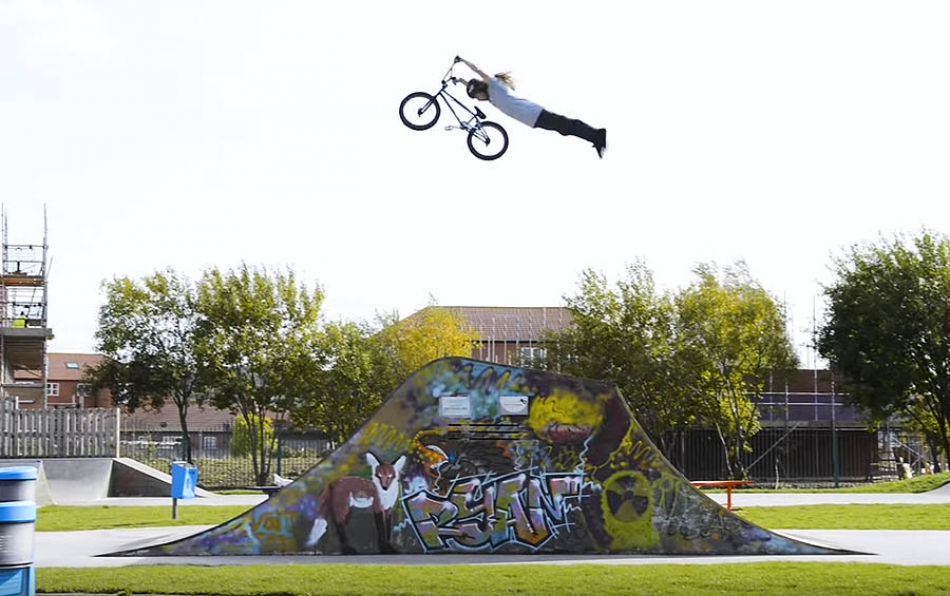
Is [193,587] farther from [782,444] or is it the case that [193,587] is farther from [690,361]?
[782,444]

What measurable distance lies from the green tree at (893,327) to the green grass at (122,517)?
85.3 feet

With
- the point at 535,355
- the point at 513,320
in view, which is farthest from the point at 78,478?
the point at 513,320

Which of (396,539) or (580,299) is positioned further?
(580,299)

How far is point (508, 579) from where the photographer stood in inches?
583

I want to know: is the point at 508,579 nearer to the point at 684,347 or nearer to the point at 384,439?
the point at 384,439

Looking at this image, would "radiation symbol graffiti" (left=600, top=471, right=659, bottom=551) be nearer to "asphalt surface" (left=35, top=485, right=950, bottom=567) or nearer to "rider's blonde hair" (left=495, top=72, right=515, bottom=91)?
"asphalt surface" (left=35, top=485, right=950, bottom=567)

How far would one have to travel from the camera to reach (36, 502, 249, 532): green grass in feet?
78.3

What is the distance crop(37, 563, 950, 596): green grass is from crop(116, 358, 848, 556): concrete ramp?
184 centimetres

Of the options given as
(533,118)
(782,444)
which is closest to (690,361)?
(782,444)

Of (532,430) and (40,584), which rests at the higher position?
(532,430)

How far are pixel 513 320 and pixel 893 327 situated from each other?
37.5 metres

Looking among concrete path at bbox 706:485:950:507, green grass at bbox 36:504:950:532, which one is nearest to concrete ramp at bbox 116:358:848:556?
green grass at bbox 36:504:950:532

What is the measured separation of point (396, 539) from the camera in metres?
18.1

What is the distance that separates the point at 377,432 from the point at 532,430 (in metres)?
2.35
